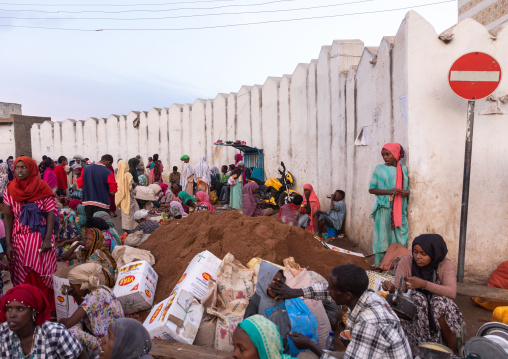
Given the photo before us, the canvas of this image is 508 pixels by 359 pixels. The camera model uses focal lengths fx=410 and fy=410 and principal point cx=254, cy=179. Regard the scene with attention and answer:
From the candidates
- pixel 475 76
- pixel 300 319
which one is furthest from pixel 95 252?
pixel 475 76

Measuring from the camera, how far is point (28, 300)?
8.38 ft

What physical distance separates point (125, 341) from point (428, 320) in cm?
230

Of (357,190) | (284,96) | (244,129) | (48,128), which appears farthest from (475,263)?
(48,128)

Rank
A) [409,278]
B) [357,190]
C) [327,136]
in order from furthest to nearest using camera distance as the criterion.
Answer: [327,136], [357,190], [409,278]

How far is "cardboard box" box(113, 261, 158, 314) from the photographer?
4020mm

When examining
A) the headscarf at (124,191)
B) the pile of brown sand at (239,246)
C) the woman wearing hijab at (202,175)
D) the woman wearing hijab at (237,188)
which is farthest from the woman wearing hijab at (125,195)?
the woman wearing hijab at (202,175)

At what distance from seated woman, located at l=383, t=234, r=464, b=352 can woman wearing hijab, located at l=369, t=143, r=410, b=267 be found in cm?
194

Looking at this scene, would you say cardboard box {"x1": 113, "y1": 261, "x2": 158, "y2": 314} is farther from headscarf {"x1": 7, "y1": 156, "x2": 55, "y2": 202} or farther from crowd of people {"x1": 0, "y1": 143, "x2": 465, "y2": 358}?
headscarf {"x1": 7, "y1": 156, "x2": 55, "y2": 202}

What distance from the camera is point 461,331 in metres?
3.23

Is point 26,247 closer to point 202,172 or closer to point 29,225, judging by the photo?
point 29,225

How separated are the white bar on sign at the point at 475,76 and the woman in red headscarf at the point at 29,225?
14.8ft

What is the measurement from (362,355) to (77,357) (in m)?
1.78

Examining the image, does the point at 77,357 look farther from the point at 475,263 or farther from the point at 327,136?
the point at 327,136

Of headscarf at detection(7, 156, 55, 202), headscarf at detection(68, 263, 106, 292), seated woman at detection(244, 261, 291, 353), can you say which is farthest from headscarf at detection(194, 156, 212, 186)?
seated woman at detection(244, 261, 291, 353)
